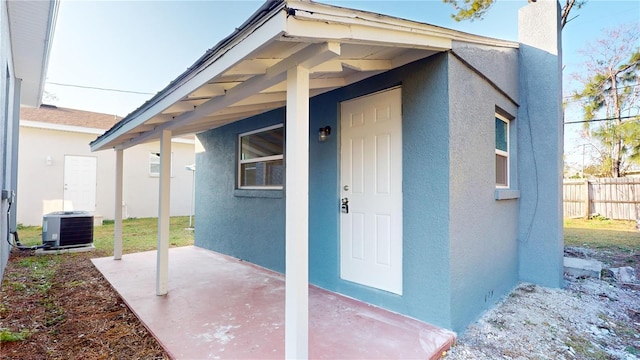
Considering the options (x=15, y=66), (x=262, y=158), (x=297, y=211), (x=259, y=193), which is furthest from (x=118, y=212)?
(x=297, y=211)

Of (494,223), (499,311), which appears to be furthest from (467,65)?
(499,311)

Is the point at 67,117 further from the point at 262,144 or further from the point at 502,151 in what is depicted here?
the point at 502,151

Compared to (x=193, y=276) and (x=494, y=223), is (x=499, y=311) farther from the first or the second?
(x=193, y=276)

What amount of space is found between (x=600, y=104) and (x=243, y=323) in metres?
14.5

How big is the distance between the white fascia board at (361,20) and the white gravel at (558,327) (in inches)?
110

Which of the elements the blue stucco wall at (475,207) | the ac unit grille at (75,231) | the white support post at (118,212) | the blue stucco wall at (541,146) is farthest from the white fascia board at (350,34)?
the ac unit grille at (75,231)

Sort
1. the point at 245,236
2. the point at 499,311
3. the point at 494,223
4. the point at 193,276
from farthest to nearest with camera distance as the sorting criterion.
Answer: the point at 245,236 → the point at 193,276 → the point at 494,223 → the point at 499,311

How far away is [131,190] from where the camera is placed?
12555 mm

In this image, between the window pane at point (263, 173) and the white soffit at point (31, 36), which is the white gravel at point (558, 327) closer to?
the window pane at point (263, 173)

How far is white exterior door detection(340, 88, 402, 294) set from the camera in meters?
3.52

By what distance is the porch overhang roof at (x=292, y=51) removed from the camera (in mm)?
1659

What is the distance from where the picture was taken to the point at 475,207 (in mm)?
3551

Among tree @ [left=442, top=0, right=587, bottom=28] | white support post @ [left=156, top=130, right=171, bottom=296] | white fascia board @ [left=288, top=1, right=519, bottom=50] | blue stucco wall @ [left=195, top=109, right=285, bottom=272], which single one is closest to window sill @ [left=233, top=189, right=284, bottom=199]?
blue stucco wall @ [left=195, top=109, right=285, bottom=272]

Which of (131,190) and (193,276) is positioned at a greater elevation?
(131,190)
